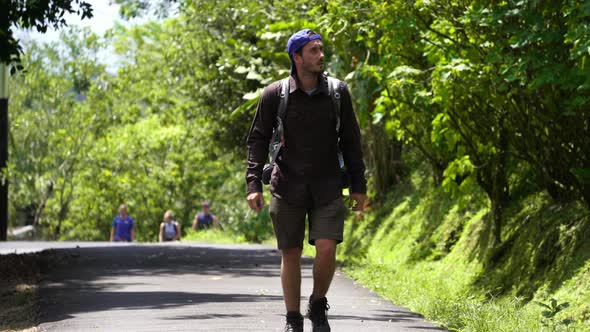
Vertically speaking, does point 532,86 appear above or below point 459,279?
above

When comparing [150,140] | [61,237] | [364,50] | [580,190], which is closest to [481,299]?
[580,190]

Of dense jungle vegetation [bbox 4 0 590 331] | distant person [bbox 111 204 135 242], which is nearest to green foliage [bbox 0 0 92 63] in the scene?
dense jungle vegetation [bbox 4 0 590 331]

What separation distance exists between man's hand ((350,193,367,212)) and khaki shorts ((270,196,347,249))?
A: 4.3 inches

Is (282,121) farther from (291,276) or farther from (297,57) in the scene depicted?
(291,276)

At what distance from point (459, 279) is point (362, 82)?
9.99 feet

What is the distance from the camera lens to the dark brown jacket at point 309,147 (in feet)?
25.2

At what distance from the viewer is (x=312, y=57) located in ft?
25.0

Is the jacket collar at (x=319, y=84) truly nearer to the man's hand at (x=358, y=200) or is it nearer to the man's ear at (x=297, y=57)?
the man's ear at (x=297, y=57)

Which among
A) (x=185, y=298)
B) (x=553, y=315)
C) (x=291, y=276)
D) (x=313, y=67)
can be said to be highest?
(x=313, y=67)

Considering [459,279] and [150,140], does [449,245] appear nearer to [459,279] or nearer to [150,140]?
[459,279]

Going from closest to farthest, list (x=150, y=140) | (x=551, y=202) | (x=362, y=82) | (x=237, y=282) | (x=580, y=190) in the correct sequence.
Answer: (x=580, y=190) → (x=551, y=202) → (x=237, y=282) → (x=362, y=82) → (x=150, y=140)

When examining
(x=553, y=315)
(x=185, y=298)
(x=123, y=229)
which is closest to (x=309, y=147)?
(x=553, y=315)

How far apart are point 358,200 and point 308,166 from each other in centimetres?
42

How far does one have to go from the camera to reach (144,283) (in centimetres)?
1431
